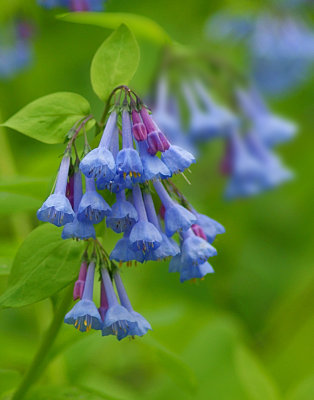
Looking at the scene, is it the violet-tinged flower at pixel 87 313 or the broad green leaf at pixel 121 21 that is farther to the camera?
the broad green leaf at pixel 121 21

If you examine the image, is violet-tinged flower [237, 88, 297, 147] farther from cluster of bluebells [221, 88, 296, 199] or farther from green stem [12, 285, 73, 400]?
green stem [12, 285, 73, 400]

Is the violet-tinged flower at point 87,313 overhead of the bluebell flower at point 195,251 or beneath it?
beneath

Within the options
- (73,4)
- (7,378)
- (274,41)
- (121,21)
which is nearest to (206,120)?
(274,41)

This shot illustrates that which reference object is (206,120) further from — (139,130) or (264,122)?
(139,130)

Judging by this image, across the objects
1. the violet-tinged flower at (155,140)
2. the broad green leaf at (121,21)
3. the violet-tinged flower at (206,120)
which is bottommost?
the violet-tinged flower at (206,120)

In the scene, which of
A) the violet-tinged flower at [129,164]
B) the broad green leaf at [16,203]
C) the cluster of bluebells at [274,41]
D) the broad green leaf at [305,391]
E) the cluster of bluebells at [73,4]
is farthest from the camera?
the cluster of bluebells at [274,41]

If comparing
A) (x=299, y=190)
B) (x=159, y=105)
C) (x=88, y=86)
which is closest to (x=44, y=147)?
(x=88, y=86)

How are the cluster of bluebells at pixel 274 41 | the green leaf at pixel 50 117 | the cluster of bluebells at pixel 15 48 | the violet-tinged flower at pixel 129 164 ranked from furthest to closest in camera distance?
the cluster of bluebells at pixel 274 41, the cluster of bluebells at pixel 15 48, the green leaf at pixel 50 117, the violet-tinged flower at pixel 129 164

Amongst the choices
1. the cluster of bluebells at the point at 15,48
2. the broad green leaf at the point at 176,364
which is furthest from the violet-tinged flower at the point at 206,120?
the broad green leaf at the point at 176,364

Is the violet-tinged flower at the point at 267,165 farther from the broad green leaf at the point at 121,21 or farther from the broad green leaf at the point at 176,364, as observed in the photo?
the broad green leaf at the point at 176,364
